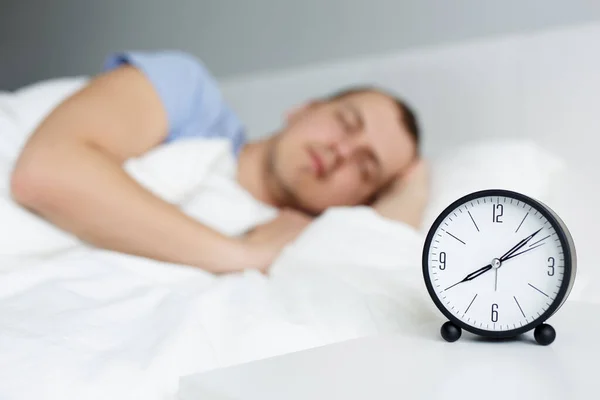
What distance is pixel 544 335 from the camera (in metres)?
0.62

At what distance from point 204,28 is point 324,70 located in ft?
2.09

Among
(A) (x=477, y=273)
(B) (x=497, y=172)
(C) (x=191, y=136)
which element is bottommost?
(C) (x=191, y=136)

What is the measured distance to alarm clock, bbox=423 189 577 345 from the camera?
62 cm

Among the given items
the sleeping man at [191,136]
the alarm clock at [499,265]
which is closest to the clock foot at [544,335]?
the alarm clock at [499,265]

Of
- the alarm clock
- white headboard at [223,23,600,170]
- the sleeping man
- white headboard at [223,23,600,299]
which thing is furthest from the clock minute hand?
white headboard at [223,23,600,170]

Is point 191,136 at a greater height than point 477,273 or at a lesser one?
lesser

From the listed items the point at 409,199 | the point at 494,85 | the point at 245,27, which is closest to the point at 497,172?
the point at 409,199

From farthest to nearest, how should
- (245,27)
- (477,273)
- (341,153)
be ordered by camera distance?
(245,27)
(341,153)
(477,273)

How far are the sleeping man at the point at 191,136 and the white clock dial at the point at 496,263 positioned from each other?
1.54ft

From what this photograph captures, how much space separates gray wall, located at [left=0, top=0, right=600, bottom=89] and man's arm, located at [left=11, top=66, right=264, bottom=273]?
0.88 m

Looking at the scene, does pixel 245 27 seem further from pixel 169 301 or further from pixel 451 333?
pixel 451 333

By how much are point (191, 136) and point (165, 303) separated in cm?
69

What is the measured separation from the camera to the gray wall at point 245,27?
159 cm

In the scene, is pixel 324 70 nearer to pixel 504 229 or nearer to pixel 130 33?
pixel 130 33
